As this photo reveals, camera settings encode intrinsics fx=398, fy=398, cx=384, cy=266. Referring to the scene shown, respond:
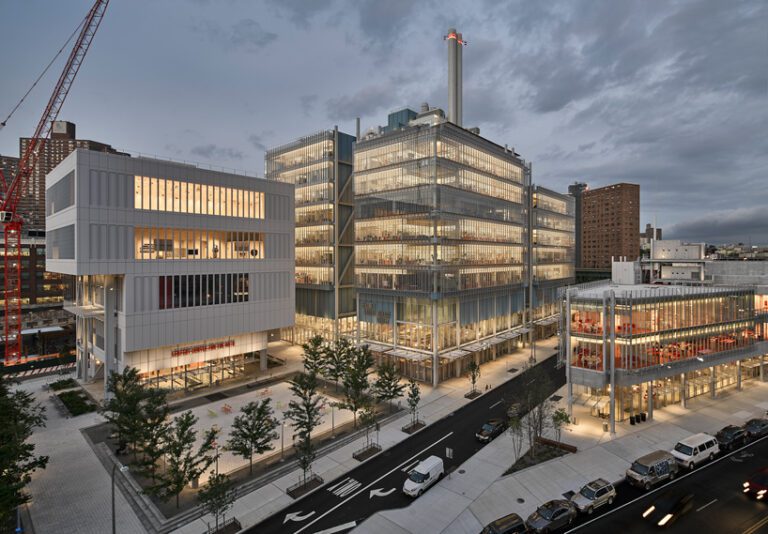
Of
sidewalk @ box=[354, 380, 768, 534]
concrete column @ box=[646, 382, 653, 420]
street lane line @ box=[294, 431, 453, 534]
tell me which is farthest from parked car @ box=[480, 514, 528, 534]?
concrete column @ box=[646, 382, 653, 420]

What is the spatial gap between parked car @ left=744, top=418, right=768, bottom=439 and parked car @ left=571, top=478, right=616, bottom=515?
22.8 metres

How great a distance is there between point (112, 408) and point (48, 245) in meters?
45.7

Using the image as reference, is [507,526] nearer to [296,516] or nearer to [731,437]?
[296,516]

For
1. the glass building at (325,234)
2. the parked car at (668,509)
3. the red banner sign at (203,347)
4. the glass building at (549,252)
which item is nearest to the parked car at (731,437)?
the parked car at (668,509)

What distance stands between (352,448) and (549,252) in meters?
72.4

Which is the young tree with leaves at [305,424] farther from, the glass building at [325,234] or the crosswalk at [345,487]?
the glass building at [325,234]

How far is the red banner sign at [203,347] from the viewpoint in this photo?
57.3 metres

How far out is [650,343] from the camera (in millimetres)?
44906

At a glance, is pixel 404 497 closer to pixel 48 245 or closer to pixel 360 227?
pixel 360 227

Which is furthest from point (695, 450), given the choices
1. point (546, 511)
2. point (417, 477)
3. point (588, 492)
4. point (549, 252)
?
point (549, 252)

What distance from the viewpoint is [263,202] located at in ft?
216

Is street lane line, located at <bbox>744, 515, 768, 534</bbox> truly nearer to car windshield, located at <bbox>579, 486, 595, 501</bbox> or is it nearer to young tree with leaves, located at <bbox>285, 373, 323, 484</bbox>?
car windshield, located at <bbox>579, 486, 595, 501</bbox>

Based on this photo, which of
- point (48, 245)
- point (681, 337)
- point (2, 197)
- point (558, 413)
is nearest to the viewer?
point (558, 413)

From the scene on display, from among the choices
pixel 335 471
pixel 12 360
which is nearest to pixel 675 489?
pixel 335 471
